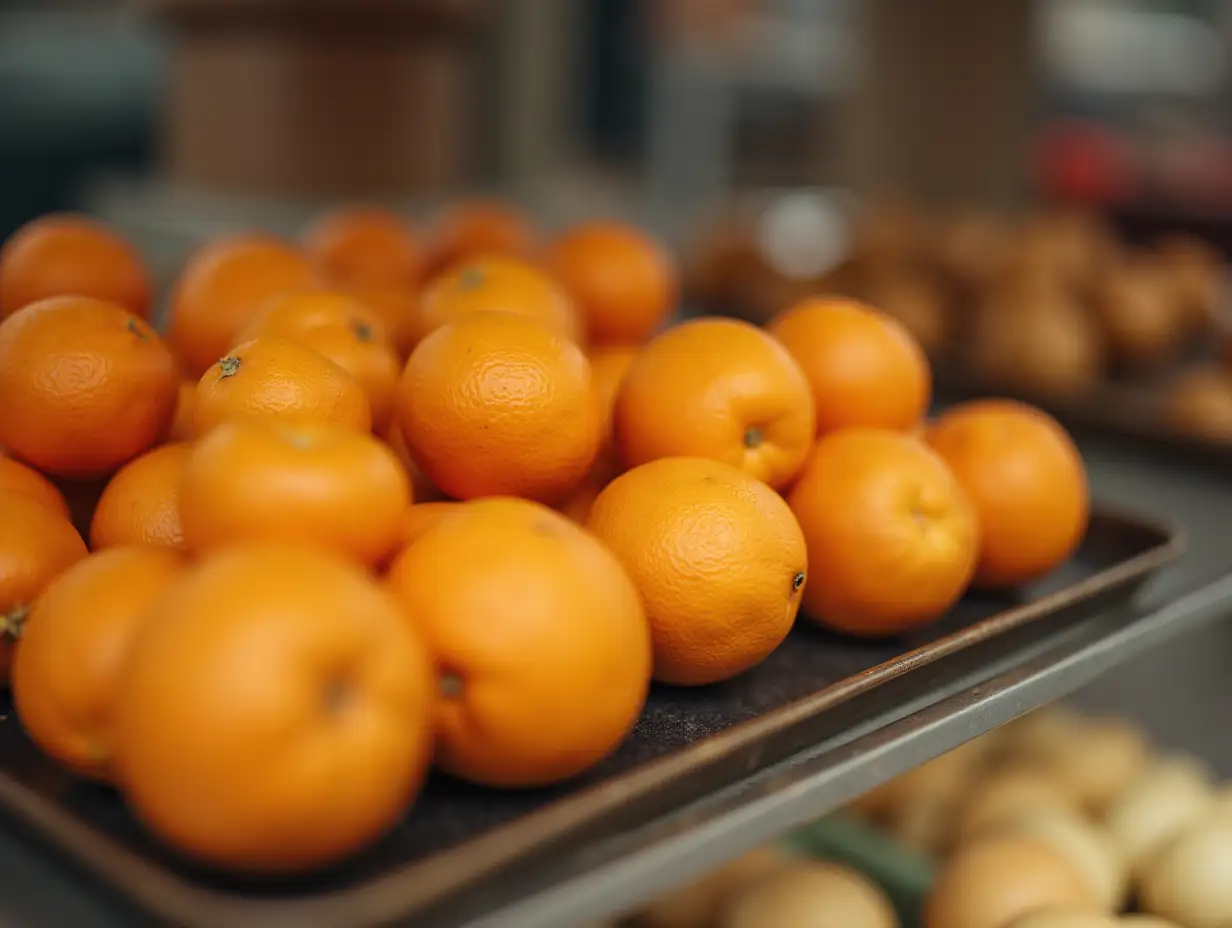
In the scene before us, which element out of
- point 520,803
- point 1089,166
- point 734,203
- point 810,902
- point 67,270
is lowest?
point 1089,166

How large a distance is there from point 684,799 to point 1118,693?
3.84 feet

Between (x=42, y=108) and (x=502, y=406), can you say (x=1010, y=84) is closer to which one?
(x=502, y=406)

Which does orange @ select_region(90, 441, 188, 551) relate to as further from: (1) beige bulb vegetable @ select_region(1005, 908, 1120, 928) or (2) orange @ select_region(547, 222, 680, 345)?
(1) beige bulb vegetable @ select_region(1005, 908, 1120, 928)

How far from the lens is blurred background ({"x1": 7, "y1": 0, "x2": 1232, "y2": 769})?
1868 mm

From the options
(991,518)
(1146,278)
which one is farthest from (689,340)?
(1146,278)

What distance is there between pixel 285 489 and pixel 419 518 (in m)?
0.12

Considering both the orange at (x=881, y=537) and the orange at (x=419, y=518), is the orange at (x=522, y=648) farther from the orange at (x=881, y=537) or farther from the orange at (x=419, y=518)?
the orange at (x=881, y=537)

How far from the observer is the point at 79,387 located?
0.71m

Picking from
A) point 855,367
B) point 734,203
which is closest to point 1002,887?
point 855,367

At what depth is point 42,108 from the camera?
13.6 feet

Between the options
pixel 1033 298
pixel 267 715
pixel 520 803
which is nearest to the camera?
pixel 267 715

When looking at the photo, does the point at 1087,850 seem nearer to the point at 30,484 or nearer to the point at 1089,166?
the point at 30,484

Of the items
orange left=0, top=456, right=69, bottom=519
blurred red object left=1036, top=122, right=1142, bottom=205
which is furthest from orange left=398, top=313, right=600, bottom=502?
blurred red object left=1036, top=122, right=1142, bottom=205

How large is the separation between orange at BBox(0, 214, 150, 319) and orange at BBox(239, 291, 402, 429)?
0.19m
